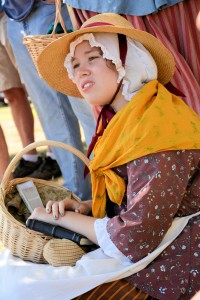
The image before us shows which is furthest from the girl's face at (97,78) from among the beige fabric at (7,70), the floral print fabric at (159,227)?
the beige fabric at (7,70)

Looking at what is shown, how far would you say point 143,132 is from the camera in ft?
7.60

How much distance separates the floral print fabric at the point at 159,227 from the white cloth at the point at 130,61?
0.34 meters

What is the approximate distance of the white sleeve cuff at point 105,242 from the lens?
2344 millimetres

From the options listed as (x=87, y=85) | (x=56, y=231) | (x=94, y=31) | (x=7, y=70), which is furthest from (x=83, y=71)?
(x=7, y=70)

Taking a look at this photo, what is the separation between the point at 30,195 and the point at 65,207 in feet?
0.76

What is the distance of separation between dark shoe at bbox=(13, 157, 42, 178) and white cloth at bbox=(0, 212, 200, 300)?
2.28 m

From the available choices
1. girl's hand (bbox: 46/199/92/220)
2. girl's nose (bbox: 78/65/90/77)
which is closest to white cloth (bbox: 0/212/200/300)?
girl's hand (bbox: 46/199/92/220)

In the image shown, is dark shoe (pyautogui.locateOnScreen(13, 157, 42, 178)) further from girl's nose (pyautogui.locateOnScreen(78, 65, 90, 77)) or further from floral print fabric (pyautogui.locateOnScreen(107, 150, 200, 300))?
floral print fabric (pyautogui.locateOnScreen(107, 150, 200, 300))

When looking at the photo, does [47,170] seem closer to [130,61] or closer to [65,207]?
[65,207]

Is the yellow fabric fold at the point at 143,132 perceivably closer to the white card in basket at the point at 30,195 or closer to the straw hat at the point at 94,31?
the straw hat at the point at 94,31

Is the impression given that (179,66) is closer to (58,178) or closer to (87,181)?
(87,181)

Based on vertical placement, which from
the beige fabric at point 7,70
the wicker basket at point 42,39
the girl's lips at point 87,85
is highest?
the wicker basket at point 42,39

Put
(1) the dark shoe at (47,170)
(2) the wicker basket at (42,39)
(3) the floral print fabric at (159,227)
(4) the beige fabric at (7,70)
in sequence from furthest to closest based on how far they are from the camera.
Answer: (1) the dark shoe at (47,170) < (4) the beige fabric at (7,70) < (2) the wicker basket at (42,39) < (3) the floral print fabric at (159,227)

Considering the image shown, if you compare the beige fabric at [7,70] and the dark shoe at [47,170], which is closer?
the beige fabric at [7,70]
